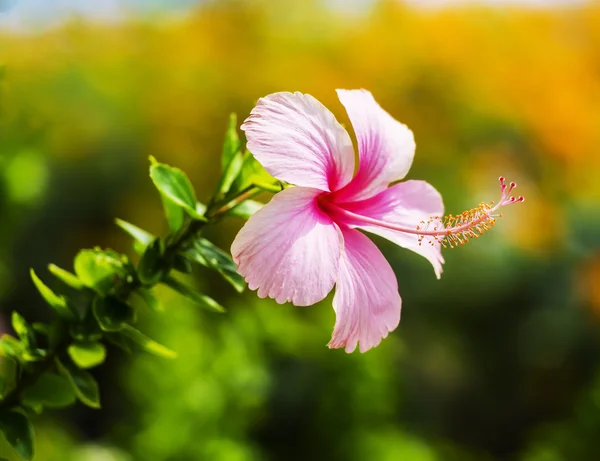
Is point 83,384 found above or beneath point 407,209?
beneath

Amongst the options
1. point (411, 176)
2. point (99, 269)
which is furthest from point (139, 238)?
point (411, 176)

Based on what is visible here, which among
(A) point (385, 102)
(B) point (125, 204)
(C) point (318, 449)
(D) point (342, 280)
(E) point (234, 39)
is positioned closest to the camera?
(D) point (342, 280)

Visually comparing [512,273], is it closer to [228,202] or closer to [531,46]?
[531,46]

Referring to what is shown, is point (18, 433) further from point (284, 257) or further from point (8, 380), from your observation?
point (284, 257)

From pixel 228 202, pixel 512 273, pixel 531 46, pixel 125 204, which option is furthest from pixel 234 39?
pixel 228 202

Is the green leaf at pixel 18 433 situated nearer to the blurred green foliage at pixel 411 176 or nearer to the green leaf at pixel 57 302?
the green leaf at pixel 57 302

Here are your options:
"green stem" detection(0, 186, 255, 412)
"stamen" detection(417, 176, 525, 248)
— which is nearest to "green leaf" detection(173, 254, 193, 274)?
"green stem" detection(0, 186, 255, 412)
